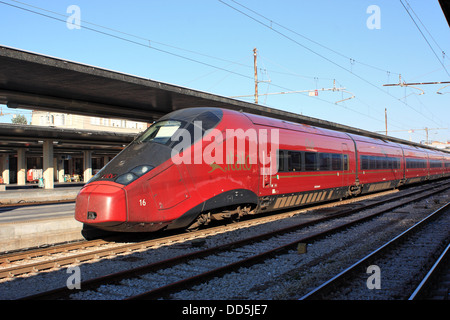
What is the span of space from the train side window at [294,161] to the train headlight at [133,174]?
5.61 metres

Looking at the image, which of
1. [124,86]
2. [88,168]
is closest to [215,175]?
[124,86]

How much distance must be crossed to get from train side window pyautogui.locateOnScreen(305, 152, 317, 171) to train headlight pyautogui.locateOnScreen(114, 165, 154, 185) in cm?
689

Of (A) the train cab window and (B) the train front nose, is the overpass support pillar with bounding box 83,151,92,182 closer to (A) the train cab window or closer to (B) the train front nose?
(A) the train cab window

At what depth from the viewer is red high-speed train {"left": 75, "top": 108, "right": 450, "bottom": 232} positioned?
7.52m

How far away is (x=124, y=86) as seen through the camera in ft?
49.3

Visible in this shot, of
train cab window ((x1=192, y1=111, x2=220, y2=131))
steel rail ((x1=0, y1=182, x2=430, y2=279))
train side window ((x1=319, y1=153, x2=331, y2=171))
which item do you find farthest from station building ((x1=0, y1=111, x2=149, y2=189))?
steel rail ((x1=0, y1=182, x2=430, y2=279))

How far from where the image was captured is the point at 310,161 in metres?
13.4

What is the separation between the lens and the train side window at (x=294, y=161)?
1213cm

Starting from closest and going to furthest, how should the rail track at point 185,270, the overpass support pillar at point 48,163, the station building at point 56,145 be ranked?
1. the rail track at point 185,270
2. the station building at point 56,145
3. the overpass support pillar at point 48,163

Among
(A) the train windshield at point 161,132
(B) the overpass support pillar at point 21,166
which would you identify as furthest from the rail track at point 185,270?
(B) the overpass support pillar at point 21,166

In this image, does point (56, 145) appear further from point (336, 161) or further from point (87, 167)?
point (336, 161)

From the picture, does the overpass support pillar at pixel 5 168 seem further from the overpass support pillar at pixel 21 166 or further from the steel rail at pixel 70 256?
the steel rail at pixel 70 256

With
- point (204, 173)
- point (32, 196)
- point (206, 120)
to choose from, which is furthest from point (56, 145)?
point (204, 173)
